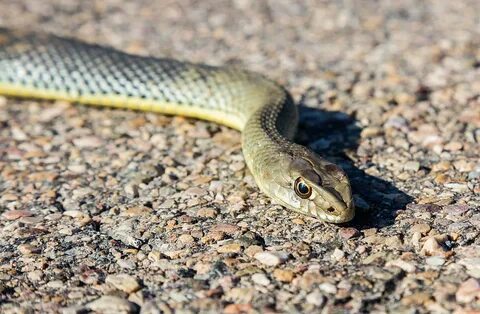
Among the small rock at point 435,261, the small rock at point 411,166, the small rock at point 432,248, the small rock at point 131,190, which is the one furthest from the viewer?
the small rock at point 411,166

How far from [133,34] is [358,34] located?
2.41 m

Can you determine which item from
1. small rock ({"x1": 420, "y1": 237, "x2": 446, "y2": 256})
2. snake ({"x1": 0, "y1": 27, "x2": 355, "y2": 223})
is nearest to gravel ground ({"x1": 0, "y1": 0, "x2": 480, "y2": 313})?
small rock ({"x1": 420, "y1": 237, "x2": 446, "y2": 256})

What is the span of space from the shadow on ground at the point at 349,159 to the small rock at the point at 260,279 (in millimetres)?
825

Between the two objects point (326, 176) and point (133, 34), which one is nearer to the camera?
point (326, 176)

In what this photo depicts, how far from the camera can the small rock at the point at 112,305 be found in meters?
4.29

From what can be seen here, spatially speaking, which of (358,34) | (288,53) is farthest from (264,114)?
(358,34)

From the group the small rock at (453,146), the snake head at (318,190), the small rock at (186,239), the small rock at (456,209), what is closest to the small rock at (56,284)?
the small rock at (186,239)

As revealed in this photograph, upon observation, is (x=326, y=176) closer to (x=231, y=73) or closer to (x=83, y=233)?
(x=83, y=233)

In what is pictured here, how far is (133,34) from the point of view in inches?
349

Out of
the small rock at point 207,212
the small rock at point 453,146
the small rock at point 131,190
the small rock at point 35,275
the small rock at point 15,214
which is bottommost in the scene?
the small rock at point 15,214

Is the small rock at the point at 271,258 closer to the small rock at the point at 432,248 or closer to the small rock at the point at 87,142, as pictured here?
the small rock at the point at 432,248

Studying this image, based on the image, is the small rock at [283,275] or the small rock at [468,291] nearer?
the small rock at [468,291]

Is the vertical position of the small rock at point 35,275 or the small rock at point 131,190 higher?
the small rock at point 35,275

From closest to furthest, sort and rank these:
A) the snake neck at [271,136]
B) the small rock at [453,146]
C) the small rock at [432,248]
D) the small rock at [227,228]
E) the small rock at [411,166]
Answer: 1. the small rock at [432,248]
2. the small rock at [227,228]
3. the snake neck at [271,136]
4. the small rock at [411,166]
5. the small rock at [453,146]
